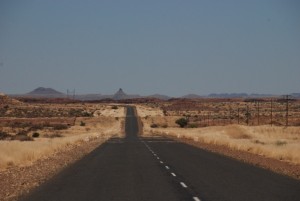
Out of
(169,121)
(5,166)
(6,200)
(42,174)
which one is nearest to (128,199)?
(6,200)

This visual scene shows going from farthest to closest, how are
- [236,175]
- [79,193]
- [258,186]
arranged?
[236,175] → [258,186] → [79,193]

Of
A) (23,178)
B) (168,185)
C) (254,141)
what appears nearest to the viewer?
(168,185)

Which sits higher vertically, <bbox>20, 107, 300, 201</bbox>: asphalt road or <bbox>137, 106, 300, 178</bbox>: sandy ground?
<bbox>20, 107, 300, 201</bbox>: asphalt road

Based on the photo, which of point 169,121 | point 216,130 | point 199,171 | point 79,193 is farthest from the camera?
point 169,121

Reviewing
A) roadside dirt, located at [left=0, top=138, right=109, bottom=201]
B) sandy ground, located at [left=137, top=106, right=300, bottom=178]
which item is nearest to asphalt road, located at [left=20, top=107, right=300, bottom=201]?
roadside dirt, located at [left=0, top=138, right=109, bottom=201]

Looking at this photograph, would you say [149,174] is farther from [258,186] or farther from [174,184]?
[258,186]

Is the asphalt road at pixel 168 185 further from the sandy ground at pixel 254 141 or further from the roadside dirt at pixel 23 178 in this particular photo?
the sandy ground at pixel 254 141

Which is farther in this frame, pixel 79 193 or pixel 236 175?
pixel 236 175

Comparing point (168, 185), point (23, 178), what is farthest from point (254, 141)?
point (168, 185)

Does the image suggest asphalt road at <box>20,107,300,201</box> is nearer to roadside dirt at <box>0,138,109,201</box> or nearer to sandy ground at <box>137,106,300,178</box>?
roadside dirt at <box>0,138,109,201</box>

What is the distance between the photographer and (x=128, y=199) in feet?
48.1

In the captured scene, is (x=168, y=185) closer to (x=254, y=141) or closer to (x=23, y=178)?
(x=23, y=178)

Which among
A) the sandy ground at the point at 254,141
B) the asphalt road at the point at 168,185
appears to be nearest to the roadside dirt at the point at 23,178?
the asphalt road at the point at 168,185

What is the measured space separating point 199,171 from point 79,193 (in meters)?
8.85
